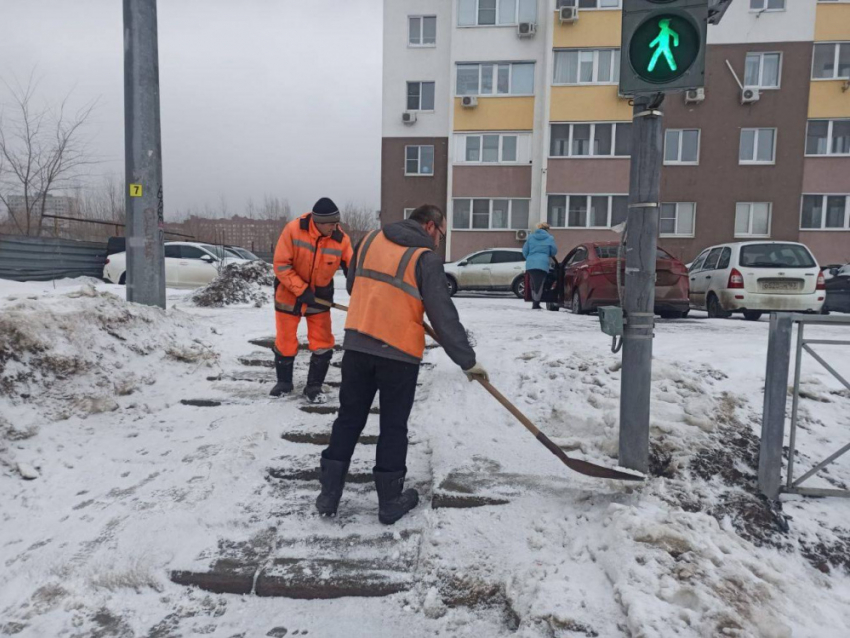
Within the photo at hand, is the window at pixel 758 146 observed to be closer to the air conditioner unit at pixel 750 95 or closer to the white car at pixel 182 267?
the air conditioner unit at pixel 750 95

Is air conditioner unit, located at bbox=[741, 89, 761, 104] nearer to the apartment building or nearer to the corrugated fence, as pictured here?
the apartment building

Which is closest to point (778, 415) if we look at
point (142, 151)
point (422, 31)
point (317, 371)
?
point (317, 371)

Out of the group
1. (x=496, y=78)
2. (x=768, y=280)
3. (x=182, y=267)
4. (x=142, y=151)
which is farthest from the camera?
(x=496, y=78)

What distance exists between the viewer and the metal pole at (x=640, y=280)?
3.37 m

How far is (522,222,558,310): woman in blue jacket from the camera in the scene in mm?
10711

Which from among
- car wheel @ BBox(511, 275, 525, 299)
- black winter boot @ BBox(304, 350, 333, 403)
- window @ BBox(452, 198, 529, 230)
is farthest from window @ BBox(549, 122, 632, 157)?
black winter boot @ BBox(304, 350, 333, 403)

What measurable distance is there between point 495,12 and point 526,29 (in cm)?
150

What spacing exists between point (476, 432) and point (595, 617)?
196 centimetres

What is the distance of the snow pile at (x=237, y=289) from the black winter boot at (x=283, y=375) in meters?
5.14

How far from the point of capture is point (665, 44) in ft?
10.4

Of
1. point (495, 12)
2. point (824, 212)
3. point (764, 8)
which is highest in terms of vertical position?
point (495, 12)

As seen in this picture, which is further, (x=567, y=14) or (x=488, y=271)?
(x=567, y=14)

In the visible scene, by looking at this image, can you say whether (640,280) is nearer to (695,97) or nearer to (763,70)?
(695,97)

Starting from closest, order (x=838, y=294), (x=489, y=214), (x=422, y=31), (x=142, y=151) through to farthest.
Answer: (x=142, y=151) → (x=838, y=294) → (x=489, y=214) → (x=422, y=31)
